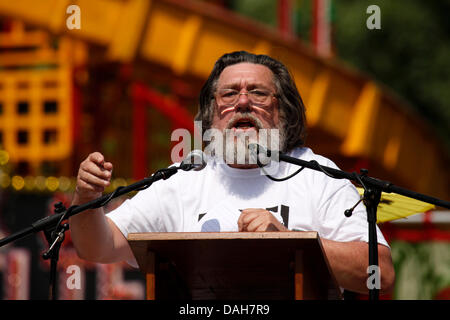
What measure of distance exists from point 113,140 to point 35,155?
2.95 m

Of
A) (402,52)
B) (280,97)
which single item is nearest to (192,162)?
(280,97)

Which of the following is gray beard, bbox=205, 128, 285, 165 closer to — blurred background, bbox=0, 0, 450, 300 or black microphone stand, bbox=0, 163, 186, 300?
black microphone stand, bbox=0, 163, 186, 300

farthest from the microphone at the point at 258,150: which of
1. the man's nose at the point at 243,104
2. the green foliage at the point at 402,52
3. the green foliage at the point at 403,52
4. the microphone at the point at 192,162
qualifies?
the green foliage at the point at 402,52

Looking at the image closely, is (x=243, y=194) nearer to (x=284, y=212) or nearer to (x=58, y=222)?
(x=284, y=212)

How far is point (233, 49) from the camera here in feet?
29.3

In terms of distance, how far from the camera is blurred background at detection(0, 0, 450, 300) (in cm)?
774

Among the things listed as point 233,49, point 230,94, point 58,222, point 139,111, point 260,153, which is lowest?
point 58,222

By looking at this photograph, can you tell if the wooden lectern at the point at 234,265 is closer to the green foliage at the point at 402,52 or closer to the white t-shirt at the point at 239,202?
the white t-shirt at the point at 239,202

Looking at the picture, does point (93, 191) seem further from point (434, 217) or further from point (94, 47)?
point (94, 47)

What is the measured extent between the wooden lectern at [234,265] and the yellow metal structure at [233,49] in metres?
5.94

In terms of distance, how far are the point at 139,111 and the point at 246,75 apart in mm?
6245

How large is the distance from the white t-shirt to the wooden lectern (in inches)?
11.8

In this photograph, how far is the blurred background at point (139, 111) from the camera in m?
7.74
